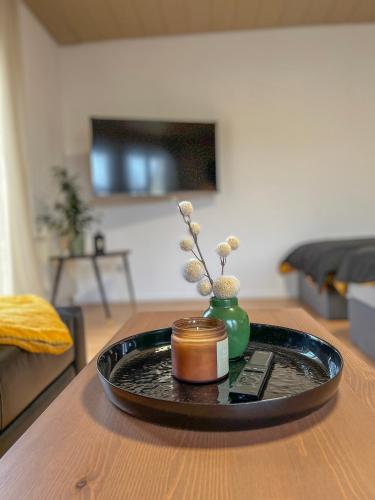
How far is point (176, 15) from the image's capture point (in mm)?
3510

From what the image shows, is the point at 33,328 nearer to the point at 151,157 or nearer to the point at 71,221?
the point at 71,221

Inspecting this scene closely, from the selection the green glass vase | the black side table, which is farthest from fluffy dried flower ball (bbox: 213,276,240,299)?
the black side table

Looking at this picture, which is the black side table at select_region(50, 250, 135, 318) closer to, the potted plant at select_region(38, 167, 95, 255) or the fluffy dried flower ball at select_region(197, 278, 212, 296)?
the potted plant at select_region(38, 167, 95, 255)

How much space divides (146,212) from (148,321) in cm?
274

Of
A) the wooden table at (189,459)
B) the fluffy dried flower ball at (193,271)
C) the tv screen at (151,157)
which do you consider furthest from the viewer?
the tv screen at (151,157)

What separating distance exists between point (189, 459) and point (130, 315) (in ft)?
9.66

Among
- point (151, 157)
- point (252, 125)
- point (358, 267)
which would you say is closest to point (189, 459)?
point (358, 267)

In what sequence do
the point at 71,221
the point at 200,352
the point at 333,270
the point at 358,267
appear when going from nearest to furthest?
1. the point at 200,352
2. the point at 358,267
3. the point at 333,270
4. the point at 71,221

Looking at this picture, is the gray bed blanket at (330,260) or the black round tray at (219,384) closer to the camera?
the black round tray at (219,384)

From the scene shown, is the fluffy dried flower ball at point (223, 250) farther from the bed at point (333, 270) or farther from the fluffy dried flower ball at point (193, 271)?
the bed at point (333, 270)

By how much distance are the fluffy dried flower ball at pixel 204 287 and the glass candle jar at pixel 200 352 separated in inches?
6.4

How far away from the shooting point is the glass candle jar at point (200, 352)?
0.76 metres

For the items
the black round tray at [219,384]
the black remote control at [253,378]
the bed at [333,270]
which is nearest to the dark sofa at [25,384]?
the black round tray at [219,384]

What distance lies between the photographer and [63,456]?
23.3 inches
